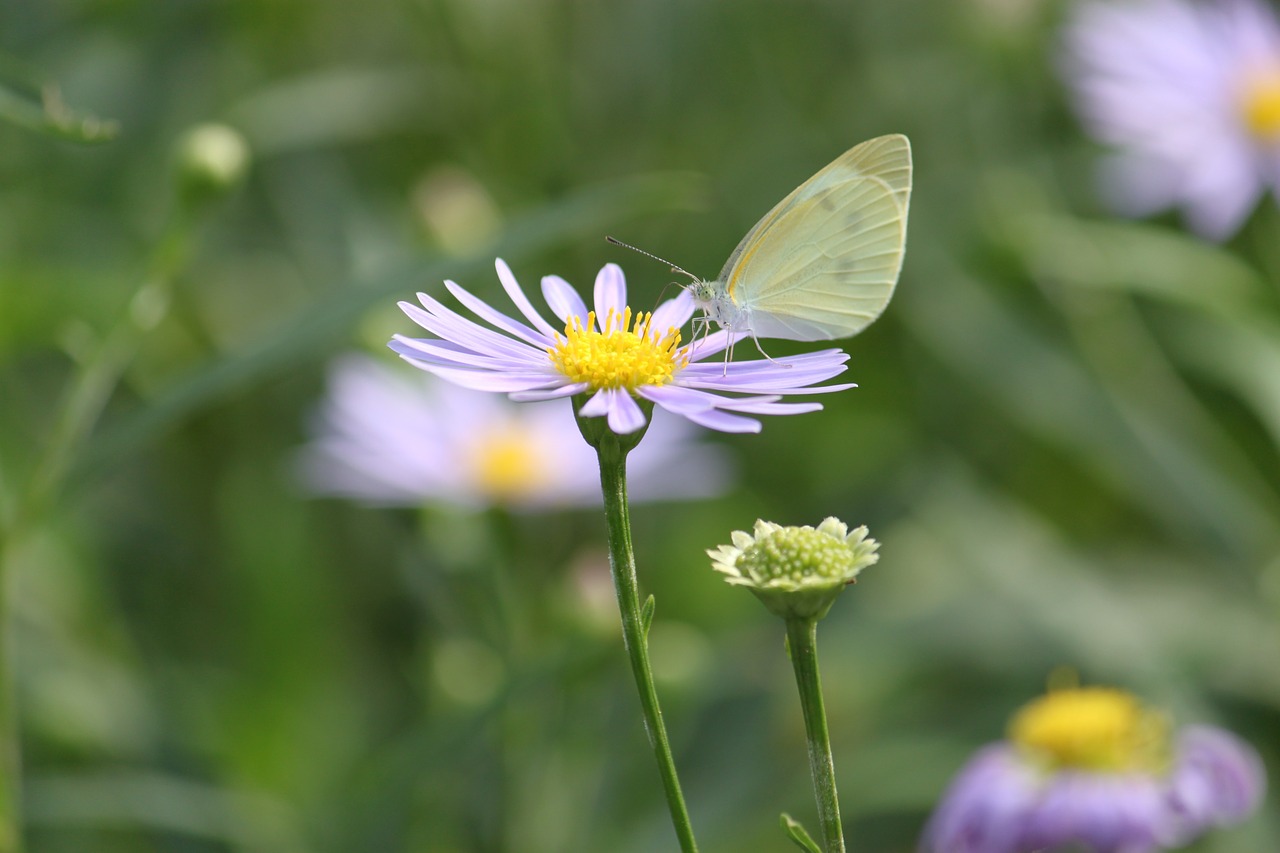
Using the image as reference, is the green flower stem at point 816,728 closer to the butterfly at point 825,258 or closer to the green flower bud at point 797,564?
the green flower bud at point 797,564

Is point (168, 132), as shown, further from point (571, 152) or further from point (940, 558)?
point (940, 558)

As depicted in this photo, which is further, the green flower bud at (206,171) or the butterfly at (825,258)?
the green flower bud at (206,171)

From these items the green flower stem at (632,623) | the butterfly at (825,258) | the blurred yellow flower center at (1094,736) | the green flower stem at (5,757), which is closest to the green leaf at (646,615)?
the green flower stem at (632,623)

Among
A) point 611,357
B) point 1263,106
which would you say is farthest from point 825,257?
point 1263,106

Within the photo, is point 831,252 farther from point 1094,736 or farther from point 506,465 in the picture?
point 506,465

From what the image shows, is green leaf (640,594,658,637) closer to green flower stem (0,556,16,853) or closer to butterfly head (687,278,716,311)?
butterfly head (687,278,716,311)
